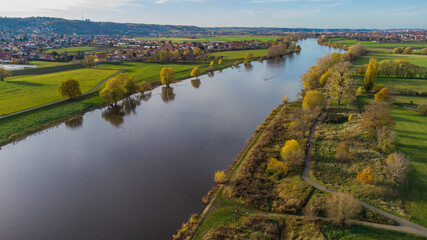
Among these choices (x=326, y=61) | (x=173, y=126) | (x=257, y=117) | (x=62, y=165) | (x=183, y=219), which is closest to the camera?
(x=183, y=219)

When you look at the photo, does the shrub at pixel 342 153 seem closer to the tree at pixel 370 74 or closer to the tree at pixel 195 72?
the tree at pixel 370 74

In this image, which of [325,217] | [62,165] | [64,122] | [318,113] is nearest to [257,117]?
[318,113]

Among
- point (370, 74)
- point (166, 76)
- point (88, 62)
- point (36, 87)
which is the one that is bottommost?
point (36, 87)

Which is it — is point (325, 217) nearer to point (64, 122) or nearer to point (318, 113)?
point (318, 113)

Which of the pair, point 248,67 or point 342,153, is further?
point 248,67

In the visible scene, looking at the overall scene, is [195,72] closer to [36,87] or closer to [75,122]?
[75,122]

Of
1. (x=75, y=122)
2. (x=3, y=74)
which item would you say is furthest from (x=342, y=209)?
(x=3, y=74)

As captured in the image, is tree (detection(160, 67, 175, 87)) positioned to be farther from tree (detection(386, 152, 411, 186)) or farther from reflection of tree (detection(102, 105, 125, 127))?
tree (detection(386, 152, 411, 186))
